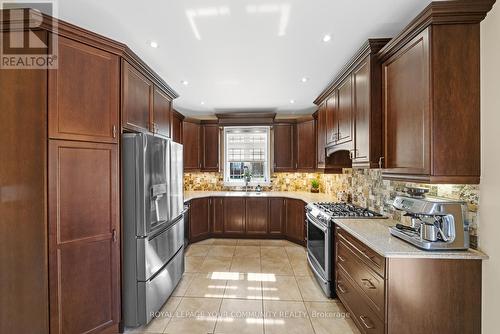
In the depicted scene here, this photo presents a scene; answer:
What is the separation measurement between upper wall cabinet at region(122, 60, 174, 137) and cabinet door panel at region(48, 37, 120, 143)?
10 cm

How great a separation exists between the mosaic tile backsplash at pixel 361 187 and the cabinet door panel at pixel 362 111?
0.53 meters

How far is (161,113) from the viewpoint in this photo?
3027mm

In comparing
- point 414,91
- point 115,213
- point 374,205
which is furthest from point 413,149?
point 115,213

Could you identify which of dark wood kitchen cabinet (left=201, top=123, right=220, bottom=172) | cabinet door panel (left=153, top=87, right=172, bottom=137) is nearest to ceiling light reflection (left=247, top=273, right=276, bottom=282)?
cabinet door panel (left=153, top=87, right=172, bottom=137)

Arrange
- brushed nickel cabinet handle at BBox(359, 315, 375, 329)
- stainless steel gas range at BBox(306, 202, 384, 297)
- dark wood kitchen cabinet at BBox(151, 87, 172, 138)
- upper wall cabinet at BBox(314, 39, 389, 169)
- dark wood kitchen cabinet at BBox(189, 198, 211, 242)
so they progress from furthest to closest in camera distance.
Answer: dark wood kitchen cabinet at BBox(189, 198, 211, 242) → dark wood kitchen cabinet at BBox(151, 87, 172, 138) → stainless steel gas range at BBox(306, 202, 384, 297) → upper wall cabinet at BBox(314, 39, 389, 169) → brushed nickel cabinet handle at BBox(359, 315, 375, 329)

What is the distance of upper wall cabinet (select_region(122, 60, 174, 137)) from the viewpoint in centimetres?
220

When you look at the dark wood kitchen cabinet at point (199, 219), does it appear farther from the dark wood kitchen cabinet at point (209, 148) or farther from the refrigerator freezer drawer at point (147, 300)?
the refrigerator freezer drawer at point (147, 300)

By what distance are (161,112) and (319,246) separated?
103 inches

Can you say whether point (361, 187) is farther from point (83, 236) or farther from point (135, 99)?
point (83, 236)

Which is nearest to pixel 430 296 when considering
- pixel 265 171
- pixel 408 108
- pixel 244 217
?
pixel 408 108

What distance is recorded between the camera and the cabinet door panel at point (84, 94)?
69.8 inches

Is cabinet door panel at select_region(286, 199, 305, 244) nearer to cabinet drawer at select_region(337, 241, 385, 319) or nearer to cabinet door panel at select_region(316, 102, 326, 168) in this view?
cabinet door panel at select_region(316, 102, 326, 168)

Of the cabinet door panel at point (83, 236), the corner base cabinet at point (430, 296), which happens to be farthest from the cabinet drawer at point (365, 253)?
the cabinet door panel at point (83, 236)

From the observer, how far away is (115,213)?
2090 mm
